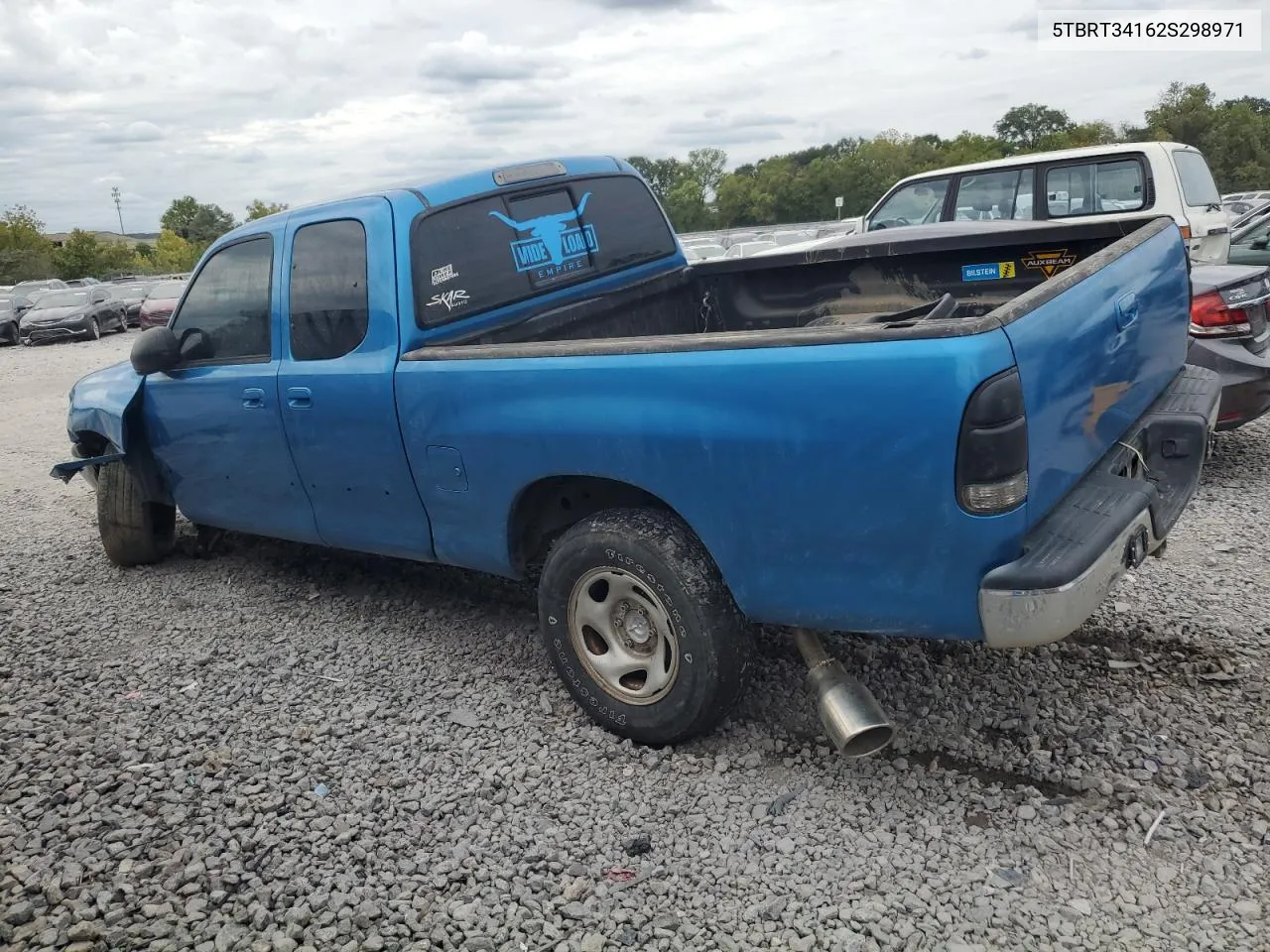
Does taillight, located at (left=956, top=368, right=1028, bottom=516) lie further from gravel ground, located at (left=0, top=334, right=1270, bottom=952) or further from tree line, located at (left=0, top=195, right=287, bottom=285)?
tree line, located at (left=0, top=195, right=287, bottom=285)

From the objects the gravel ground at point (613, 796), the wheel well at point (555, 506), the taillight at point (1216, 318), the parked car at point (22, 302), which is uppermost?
the parked car at point (22, 302)

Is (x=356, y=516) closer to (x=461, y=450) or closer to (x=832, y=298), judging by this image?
(x=461, y=450)

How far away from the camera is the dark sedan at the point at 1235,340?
532 centimetres

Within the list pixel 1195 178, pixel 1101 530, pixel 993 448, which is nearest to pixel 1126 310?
pixel 1101 530

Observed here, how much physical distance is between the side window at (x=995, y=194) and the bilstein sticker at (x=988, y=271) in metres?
5.61

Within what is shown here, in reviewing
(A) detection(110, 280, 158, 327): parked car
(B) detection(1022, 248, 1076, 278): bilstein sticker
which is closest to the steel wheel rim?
(B) detection(1022, 248, 1076, 278): bilstein sticker

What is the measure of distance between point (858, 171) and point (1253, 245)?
165ft

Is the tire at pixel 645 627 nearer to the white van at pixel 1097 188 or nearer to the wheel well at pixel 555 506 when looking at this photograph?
the wheel well at pixel 555 506

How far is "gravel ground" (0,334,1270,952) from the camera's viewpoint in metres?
2.58

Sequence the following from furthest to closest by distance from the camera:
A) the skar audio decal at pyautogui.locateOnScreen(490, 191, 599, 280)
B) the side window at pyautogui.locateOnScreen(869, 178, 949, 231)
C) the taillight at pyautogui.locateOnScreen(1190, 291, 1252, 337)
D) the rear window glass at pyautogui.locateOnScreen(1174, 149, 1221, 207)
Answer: the side window at pyautogui.locateOnScreen(869, 178, 949, 231)
the rear window glass at pyautogui.locateOnScreen(1174, 149, 1221, 207)
the taillight at pyautogui.locateOnScreen(1190, 291, 1252, 337)
the skar audio decal at pyautogui.locateOnScreen(490, 191, 599, 280)

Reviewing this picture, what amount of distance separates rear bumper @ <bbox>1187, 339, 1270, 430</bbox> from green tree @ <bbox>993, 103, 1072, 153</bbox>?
215 feet

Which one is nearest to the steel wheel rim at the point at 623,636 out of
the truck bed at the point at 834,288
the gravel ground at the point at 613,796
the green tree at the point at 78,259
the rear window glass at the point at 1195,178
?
the gravel ground at the point at 613,796

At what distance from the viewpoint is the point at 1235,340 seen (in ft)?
17.9

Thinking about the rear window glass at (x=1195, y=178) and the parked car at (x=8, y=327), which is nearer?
the rear window glass at (x=1195, y=178)
